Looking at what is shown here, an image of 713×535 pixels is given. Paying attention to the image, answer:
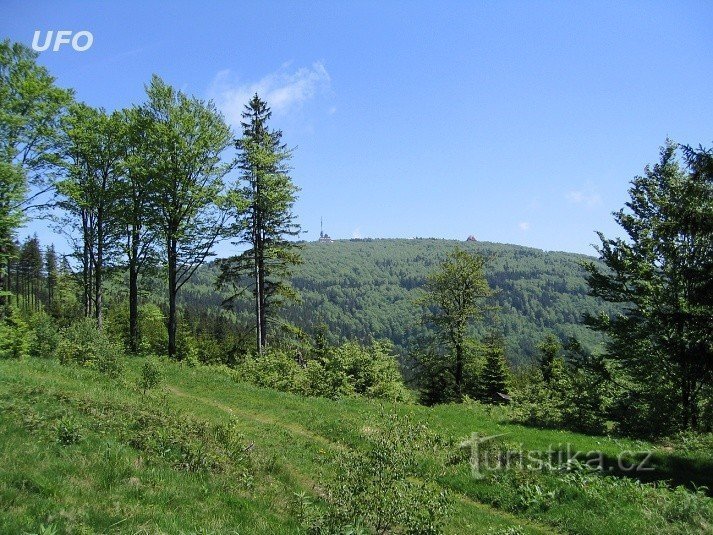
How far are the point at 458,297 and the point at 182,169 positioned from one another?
26571 mm

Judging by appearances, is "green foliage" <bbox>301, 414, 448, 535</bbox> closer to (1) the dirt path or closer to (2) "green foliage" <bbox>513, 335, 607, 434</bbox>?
A: (1) the dirt path

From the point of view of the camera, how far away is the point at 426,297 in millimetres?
41469

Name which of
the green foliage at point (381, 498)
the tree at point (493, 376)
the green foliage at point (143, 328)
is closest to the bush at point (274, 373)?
the green foliage at point (143, 328)

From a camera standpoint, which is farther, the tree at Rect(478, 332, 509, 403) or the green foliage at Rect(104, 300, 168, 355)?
the tree at Rect(478, 332, 509, 403)

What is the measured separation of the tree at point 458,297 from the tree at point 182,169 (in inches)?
839

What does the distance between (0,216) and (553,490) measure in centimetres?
2624

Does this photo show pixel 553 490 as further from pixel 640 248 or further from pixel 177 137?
pixel 177 137

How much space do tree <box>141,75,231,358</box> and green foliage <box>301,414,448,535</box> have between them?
2313cm

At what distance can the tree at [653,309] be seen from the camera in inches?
773

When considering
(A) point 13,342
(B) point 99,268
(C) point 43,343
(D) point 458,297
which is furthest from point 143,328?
(D) point 458,297

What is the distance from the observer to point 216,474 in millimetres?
9469

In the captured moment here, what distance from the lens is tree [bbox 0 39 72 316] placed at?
22.6 metres

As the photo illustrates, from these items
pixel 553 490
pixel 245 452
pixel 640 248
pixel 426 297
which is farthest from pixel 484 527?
pixel 426 297

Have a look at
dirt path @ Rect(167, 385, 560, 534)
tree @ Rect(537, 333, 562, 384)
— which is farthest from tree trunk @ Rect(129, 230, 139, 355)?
tree @ Rect(537, 333, 562, 384)
